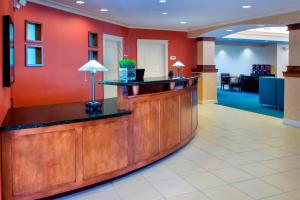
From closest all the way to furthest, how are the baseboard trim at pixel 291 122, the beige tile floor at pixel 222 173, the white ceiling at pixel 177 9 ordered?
the beige tile floor at pixel 222 173 < the white ceiling at pixel 177 9 < the baseboard trim at pixel 291 122

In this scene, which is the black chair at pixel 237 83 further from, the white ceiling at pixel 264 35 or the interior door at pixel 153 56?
the interior door at pixel 153 56

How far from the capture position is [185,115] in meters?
4.89

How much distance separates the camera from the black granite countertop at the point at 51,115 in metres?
2.77

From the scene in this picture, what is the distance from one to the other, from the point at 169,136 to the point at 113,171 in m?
1.17

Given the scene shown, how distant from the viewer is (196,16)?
746 centimetres

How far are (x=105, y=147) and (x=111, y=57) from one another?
17.0 ft

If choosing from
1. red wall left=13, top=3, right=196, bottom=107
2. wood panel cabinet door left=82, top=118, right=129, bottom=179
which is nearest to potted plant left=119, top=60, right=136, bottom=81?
wood panel cabinet door left=82, top=118, right=129, bottom=179

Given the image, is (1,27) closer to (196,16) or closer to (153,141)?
(153,141)

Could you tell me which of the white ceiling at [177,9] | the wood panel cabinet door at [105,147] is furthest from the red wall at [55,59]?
the wood panel cabinet door at [105,147]

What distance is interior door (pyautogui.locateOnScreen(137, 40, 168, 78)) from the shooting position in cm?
945

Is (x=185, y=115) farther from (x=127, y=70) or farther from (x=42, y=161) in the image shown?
(x=42, y=161)

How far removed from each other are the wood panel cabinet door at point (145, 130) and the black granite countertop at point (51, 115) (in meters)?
0.22

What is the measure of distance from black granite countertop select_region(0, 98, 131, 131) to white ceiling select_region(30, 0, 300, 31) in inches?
107

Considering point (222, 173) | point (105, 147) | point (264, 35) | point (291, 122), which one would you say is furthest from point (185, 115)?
point (264, 35)
